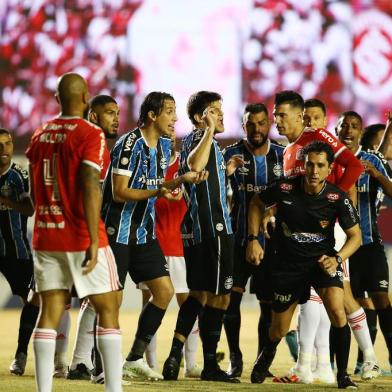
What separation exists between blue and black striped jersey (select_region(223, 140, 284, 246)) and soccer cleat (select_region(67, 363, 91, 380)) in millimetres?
1552

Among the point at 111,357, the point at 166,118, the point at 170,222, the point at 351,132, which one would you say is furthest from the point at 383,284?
the point at 111,357

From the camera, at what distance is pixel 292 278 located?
8.09m

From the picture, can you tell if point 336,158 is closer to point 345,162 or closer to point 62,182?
point 345,162

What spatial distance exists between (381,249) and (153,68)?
777 centimetres

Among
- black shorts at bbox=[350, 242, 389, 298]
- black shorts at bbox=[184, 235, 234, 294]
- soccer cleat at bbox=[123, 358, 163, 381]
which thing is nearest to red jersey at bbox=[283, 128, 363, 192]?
black shorts at bbox=[184, 235, 234, 294]

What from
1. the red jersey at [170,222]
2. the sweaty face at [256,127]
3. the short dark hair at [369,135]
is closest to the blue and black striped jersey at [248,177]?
the sweaty face at [256,127]

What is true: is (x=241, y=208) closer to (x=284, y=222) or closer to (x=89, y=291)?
(x=284, y=222)

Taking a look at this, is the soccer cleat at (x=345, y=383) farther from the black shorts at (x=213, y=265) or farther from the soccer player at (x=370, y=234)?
the soccer player at (x=370, y=234)

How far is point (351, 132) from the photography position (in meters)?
9.47

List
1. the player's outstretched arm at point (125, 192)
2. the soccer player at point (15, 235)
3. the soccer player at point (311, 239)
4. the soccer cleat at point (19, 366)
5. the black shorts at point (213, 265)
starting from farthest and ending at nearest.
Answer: the soccer player at point (15, 235)
the soccer cleat at point (19, 366)
the black shorts at point (213, 265)
the soccer player at point (311, 239)
the player's outstretched arm at point (125, 192)

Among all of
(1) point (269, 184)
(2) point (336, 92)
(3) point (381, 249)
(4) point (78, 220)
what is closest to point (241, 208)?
(1) point (269, 184)

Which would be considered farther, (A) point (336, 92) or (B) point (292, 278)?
(A) point (336, 92)

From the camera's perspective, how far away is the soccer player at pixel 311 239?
26.0 feet

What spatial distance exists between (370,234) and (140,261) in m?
2.22
